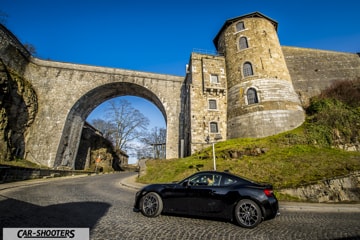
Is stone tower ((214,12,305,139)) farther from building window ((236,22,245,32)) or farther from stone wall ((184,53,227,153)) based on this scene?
stone wall ((184,53,227,153))

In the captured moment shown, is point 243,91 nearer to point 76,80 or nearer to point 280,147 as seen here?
point 280,147

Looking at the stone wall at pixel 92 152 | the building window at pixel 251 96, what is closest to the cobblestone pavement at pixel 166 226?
the building window at pixel 251 96

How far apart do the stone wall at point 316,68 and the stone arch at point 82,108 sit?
17843mm

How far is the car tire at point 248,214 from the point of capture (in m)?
3.73

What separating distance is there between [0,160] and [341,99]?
30733 mm

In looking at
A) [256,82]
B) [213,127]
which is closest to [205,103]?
[213,127]

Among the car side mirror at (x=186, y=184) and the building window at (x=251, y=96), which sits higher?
the building window at (x=251, y=96)

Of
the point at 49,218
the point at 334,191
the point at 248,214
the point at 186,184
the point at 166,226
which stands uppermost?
the point at 186,184

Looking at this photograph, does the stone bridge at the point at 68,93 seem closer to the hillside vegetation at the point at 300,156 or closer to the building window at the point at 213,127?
the building window at the point at 213,127

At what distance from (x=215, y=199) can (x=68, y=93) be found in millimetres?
22743

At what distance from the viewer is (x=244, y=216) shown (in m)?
3.85

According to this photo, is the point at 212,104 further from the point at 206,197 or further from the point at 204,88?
the point at 206,197

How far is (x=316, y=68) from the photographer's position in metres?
22.2

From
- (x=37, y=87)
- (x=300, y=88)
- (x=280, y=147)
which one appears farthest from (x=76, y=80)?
(x=300, y=88)
